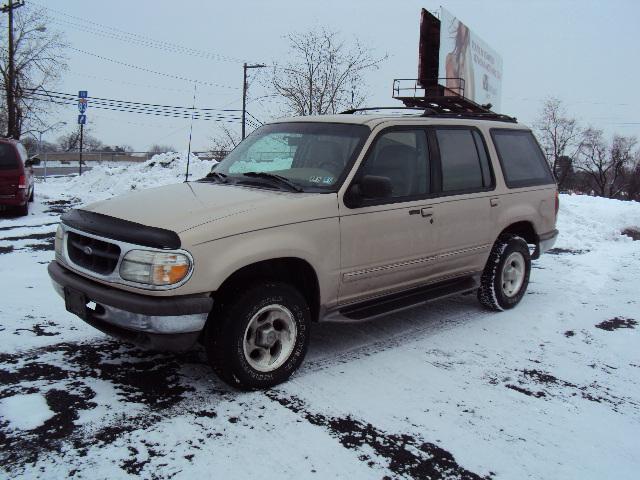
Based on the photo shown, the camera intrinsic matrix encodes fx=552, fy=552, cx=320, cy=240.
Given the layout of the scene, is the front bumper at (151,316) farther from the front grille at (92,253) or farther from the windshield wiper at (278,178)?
the windshield wiper at (278,178)

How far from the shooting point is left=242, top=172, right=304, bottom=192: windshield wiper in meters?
4.08

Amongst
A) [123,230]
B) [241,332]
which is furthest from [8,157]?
[241,332]

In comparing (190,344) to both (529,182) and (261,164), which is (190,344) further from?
(529,182)

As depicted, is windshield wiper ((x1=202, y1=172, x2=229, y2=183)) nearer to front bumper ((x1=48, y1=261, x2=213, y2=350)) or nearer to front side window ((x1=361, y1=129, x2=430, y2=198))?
front side window ((x1=361, y1=129, x2=430, y2=198))

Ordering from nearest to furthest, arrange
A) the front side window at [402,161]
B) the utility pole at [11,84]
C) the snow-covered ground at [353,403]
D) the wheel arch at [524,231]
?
1. the snow-covered ground at [353,403]
2. the front side window at [402,161]
3. the wheel arch at [524,231]
4. the utility pole at [11,84]

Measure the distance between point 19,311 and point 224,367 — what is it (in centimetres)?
A: 272

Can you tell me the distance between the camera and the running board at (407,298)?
4.23 metres

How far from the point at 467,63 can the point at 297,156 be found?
2162cm

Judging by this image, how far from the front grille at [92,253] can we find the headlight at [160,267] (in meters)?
0.20

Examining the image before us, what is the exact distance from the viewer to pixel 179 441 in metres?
3.06

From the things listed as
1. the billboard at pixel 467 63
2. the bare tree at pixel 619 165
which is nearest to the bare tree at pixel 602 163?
the bare tree at pixel 619 165

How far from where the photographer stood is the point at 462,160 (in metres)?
5.17

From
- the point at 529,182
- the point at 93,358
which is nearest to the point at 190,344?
the point at 93,358

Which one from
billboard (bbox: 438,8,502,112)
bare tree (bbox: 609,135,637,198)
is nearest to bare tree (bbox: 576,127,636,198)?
bare tree (bbox: 609,135,637,198)
